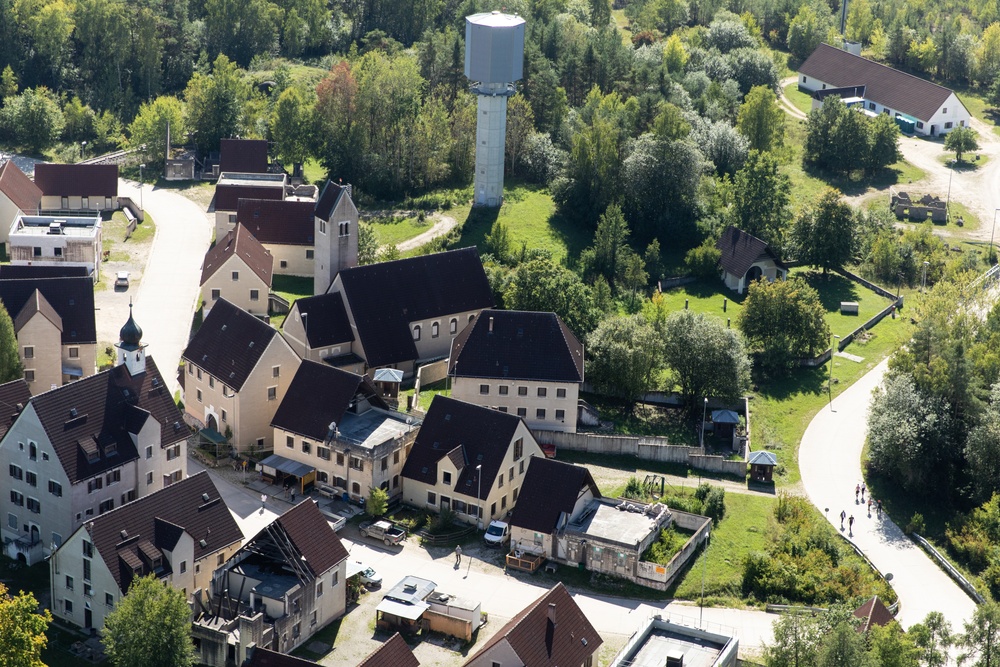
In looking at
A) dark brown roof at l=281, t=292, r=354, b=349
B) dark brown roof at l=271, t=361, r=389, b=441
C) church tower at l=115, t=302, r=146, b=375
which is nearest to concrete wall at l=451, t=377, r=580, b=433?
dark brown roof at l=271, t=361, r=389, b=441

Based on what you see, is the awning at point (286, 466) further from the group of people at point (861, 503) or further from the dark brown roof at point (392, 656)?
the group of people at point (861, 503)

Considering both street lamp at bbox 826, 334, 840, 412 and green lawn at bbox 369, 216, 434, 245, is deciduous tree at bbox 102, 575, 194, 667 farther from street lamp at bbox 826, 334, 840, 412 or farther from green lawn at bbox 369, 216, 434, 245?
green lawn at bbox 369, 216, 434, 245

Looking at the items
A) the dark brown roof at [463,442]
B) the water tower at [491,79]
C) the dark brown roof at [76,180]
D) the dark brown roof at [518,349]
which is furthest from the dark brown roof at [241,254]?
the dark brown roof at [463,442]

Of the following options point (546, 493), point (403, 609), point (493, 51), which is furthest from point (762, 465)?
A: point (493, 51)

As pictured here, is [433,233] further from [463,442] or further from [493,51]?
[463,442]

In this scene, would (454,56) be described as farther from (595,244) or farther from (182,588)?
(182,588)

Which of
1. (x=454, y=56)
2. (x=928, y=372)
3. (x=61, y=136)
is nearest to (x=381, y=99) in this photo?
(x=454, y=56)
